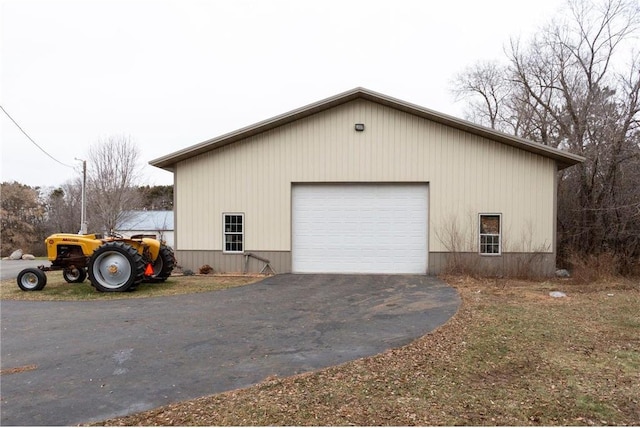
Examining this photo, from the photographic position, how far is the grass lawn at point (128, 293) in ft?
29.6

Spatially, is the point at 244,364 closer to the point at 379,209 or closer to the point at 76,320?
the point at 76,320

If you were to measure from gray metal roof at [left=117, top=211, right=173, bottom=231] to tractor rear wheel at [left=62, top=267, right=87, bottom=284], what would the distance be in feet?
78.4

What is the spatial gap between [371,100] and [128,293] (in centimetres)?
907

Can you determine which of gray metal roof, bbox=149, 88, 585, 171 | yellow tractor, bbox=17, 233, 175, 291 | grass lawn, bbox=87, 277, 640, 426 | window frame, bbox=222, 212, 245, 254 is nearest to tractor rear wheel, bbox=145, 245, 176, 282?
yellow tractor, bbox=17, 233, 175, 291

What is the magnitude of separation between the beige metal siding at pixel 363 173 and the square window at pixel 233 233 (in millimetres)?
205

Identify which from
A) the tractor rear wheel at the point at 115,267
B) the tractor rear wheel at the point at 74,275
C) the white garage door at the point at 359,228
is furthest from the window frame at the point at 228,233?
the tractor rear wheel at the point at 74,275

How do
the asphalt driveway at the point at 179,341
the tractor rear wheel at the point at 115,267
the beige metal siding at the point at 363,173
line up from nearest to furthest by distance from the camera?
1. the asphalt driveway at the point at 179,341
2. the tractor rear wheel at the point at 115,267
3. the beige metal siding at the point at 363,173

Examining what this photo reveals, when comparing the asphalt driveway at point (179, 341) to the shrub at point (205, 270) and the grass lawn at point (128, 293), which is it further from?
the shrub at point (205, 270)

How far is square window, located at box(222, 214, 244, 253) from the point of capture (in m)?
13.0

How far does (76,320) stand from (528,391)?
7.12 m

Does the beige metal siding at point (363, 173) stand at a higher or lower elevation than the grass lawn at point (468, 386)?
higher

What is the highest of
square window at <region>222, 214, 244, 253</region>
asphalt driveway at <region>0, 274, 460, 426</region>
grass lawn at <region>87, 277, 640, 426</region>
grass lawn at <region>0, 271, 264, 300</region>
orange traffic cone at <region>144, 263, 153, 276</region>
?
square window at <region>222, 214, 244, 253</region>

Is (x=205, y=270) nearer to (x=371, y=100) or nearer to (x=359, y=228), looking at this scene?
(x=359, y=228)

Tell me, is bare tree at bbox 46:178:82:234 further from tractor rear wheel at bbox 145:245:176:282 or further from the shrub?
tractor rear wheel at bbox 145:245:176:282
